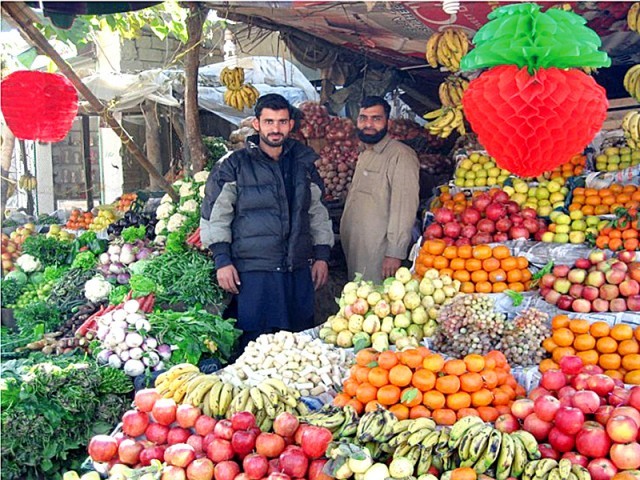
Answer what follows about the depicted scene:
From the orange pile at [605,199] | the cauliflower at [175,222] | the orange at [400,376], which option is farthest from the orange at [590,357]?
the cauliflower at [175,222]

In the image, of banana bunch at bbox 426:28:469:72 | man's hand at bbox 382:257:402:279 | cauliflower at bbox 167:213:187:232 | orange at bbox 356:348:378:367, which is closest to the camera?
orange at bbox 356:348:378:367

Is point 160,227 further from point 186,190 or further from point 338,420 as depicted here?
point 338,420

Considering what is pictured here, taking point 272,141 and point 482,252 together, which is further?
point 272,141

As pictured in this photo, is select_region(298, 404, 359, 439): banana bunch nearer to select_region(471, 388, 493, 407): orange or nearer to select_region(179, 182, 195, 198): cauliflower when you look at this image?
select_region(471, 388, 493, 407): orange

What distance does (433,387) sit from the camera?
2.35m

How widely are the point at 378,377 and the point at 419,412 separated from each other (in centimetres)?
21

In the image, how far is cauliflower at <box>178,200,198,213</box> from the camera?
536 cm

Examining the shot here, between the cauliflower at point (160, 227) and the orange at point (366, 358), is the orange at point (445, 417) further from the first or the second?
the cauliflower at point (160, 227)

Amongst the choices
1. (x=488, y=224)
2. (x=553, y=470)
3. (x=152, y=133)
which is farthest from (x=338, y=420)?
(x=152, y=133)

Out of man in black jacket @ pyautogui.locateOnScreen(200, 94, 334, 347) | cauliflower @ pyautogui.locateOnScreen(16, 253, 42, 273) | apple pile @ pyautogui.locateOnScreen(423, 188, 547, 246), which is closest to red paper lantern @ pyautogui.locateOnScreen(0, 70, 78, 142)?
man in black jacket @ pyautogui.locateOnScreen(200, 94, 334, 347)

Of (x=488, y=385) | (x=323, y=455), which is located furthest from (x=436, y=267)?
(x=323, y=455)

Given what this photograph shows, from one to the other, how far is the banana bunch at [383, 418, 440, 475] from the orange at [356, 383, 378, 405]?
274 mm

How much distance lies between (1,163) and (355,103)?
3.63 meters

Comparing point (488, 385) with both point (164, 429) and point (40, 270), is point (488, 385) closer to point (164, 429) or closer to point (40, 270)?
point (164, 429)
